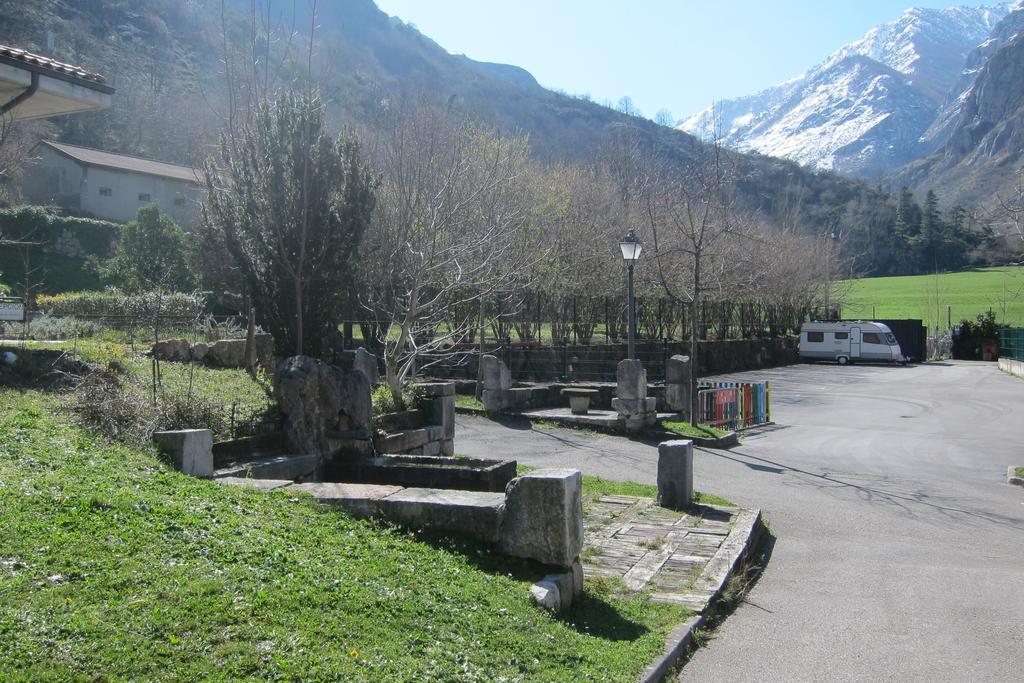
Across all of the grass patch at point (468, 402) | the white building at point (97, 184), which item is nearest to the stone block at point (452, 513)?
the grass patch at point (468, 402)

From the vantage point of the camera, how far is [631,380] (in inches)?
713

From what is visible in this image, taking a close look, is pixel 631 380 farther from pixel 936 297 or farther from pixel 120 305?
pixel 936 297

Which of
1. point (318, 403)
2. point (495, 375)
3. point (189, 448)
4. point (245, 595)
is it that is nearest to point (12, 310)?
point (318, 403)

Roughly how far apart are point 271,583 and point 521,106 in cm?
10821

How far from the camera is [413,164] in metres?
19.0

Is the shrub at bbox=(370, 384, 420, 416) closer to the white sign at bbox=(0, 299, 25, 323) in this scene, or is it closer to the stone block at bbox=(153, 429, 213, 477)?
the stone block at bbox=(153, 429, 213, 477)

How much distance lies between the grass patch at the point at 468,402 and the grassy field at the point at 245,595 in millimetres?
14081

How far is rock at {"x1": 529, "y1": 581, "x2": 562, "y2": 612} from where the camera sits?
18.4 ft

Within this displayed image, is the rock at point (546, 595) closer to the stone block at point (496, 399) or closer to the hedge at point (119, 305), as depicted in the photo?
the stone block at point (496, 399)

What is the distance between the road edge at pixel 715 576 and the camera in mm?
5371

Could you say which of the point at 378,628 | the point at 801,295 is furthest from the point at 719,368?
the point at 378,628

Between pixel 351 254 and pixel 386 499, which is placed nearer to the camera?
pixel 386 499

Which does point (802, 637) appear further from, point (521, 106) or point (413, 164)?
point (521, 106)

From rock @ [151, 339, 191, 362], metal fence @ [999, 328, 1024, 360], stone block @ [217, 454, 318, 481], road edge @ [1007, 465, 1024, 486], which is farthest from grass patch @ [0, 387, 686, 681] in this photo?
metal fence @ [999, 328, 1024, 360]
